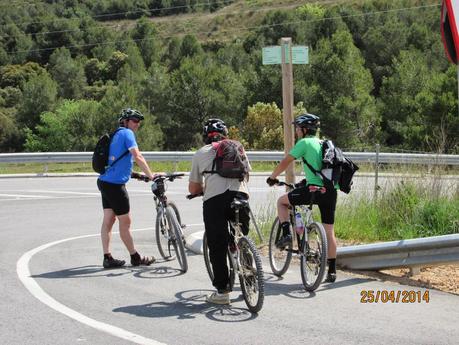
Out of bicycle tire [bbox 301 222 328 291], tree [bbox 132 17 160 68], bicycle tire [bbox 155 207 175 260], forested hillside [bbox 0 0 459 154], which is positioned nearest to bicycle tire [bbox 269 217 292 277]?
bicycle tire [bbox 301 222 328 291]

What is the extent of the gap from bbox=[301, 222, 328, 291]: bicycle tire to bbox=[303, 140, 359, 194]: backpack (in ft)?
1.66

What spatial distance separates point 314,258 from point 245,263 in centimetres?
95

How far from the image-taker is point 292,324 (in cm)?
629

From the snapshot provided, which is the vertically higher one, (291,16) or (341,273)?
(291,16)

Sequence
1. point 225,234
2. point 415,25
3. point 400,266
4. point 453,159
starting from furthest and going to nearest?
point 415,25 < point 453,159 < point 400,266 < point 225,234

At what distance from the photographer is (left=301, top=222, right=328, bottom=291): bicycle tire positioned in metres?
7.35

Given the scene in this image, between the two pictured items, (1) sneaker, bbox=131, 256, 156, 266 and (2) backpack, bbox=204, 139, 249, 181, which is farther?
(1) sneaker, bbox=131, 256, 156, 266

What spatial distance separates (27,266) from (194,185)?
303 centimetres

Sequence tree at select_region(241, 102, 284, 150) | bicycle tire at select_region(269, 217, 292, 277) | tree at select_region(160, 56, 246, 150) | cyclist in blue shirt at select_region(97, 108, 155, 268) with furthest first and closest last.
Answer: tree at select_region(160, 56, 246, 150) → tree at select_region(241, 102, 284, 150) → cyclist in blue shirt at select_region(97, 108, 155, 268) → bicycle tire at select_region(269, 217, 292, 277)

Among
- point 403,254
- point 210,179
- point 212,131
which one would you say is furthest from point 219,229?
point 403,254

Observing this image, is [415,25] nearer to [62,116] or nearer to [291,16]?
[291,16]

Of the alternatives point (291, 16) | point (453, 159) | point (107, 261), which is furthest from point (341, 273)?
point (291, 16)

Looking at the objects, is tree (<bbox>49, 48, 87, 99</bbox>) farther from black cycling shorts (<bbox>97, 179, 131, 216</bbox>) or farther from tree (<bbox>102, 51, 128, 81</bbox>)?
black cycling shorts (<bbox>97, 179, 131, 216</bbox>)

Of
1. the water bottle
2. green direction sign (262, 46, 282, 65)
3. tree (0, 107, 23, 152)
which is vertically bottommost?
tree (0, 107, 23, 152)
